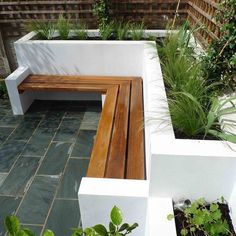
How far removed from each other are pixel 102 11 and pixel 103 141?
96.6 inches

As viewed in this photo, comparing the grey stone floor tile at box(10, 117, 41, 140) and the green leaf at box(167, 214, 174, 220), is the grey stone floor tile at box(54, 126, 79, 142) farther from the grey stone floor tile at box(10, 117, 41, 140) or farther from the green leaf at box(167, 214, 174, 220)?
the green leaf at box(167, 214, 174, 220)

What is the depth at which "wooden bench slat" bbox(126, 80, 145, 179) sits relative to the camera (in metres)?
2.00

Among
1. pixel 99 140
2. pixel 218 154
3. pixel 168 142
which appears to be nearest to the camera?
pixel 218 154

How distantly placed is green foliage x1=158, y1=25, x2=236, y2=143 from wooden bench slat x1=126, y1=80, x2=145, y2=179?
45 centimetres

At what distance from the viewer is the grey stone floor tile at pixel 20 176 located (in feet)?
8.18

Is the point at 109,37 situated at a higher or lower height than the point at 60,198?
higher

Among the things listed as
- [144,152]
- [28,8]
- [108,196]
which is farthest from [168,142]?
[28,8]

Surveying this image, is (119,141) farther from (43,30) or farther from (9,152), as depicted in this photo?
(43,30)

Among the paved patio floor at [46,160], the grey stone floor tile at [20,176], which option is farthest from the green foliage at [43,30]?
the grey stone floor tile at [20,176]

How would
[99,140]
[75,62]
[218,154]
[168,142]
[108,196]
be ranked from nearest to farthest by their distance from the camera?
[218,154] < [168,142] < [108,196] < [99,140] < [75,62]

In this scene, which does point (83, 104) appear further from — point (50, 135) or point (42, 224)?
point (42, 224)

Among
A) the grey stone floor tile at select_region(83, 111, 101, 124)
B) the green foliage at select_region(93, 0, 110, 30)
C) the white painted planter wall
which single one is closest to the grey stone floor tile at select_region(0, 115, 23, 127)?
the grey stone floor tile at select_region(83, 111, 101, 124)

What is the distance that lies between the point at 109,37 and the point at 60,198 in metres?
2.49

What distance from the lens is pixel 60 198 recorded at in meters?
2.40
